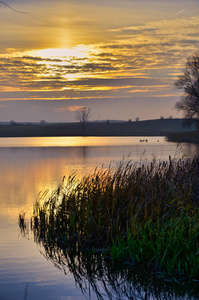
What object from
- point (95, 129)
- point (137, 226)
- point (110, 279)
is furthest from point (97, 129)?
point (110, 279)

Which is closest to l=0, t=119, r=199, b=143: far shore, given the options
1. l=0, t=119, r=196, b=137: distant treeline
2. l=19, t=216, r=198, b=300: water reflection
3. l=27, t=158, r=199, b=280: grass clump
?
l=0, t=119, r=196, b=137: distant treeline

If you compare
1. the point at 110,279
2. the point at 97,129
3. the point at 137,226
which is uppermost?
the point at 97,129

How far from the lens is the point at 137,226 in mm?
9312

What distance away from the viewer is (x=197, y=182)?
12.8m

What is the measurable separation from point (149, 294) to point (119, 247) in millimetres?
1676

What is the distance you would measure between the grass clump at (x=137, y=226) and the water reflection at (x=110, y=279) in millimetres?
208

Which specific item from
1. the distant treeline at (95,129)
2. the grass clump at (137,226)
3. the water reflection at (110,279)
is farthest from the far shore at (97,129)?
the water reflection at (110,279)

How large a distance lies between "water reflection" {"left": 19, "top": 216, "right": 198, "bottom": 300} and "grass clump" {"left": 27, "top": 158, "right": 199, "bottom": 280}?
0.68 feet

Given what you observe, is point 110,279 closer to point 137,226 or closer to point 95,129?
point 137,226

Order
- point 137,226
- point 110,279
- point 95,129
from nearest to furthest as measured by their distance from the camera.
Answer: point 110,279 → point 137,226 → point 95,129

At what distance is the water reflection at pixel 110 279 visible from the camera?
24.8 feet

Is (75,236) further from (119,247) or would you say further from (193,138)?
(193,138)

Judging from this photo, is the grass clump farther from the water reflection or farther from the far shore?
the far shore

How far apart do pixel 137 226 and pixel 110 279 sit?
147 centimetres
